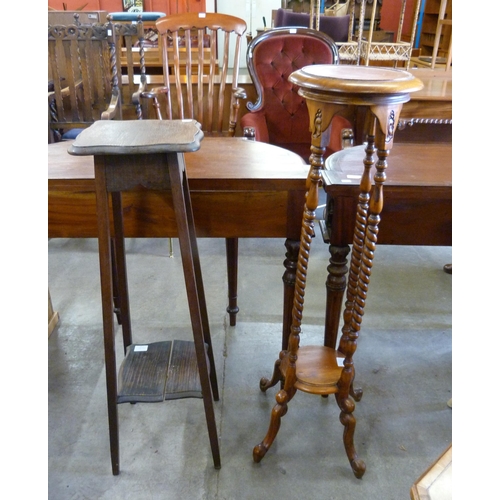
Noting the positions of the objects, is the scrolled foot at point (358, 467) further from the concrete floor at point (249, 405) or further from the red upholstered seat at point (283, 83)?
the red upholstered seat at point (283, 83)

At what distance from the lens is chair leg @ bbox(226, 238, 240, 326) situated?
1.83 meters

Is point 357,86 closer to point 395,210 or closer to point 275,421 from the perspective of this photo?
point 395,210

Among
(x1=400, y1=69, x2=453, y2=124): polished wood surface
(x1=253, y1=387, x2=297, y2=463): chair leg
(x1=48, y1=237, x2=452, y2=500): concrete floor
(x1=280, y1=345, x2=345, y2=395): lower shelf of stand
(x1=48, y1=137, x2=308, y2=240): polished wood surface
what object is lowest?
(x1=48, y1=237, x2=452, y2=500): concrete floor

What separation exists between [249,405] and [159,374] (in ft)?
1.24

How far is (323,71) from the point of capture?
0.99 m

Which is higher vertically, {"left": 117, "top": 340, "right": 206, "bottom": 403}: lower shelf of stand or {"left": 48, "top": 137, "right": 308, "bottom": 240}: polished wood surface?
{"left": 48, "top": 137, "right": 308, "bottom": 240}: polished wood surface

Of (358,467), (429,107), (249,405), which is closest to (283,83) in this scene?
(429,107)

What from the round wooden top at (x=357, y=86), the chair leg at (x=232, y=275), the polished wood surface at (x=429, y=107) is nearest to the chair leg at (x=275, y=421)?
the chair leg at (x=232, y=275)

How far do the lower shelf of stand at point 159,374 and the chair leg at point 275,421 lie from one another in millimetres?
226

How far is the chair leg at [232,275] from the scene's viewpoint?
1.83 meters

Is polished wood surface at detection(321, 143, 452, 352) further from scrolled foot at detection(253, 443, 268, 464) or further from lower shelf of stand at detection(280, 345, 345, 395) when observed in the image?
scrolled foot at detection(253, 443, 268, 464)

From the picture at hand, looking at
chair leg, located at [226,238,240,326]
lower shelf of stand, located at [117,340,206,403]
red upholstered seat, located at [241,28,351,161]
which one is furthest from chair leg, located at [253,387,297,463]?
red upholstered seat, located at [241,28,351,161]

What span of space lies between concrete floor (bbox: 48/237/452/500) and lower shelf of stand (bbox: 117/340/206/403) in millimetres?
233
